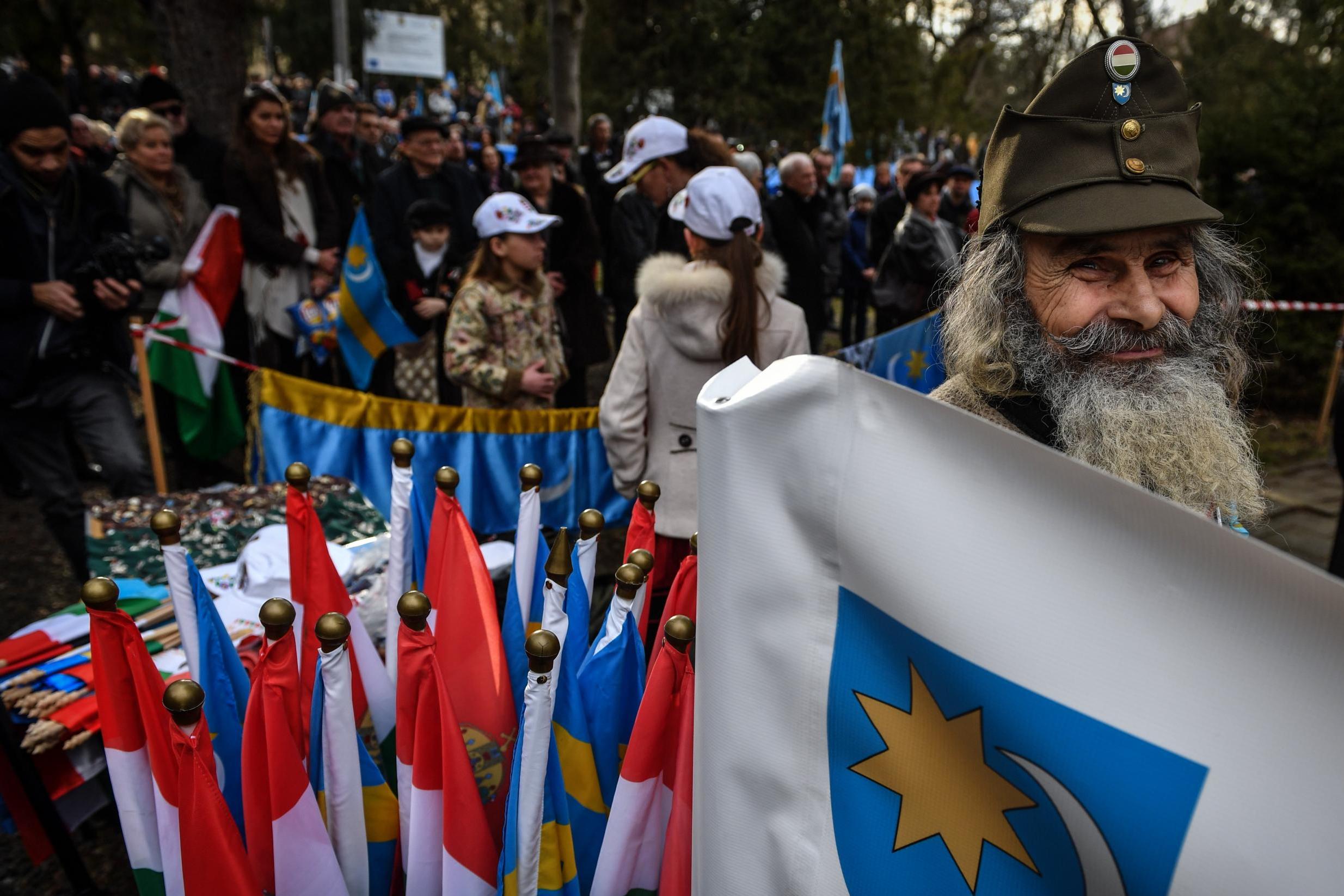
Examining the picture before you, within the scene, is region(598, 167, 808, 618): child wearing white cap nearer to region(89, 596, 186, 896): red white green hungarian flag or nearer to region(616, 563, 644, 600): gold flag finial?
region(616, 563, 644, 600): gold flag finial

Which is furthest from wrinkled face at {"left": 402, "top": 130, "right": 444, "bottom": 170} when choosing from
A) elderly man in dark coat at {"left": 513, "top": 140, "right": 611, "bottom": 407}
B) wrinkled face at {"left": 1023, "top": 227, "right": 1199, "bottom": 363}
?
wrinkled face at {"left": 1023, "top": 227, "right": 1199, "bottom": 363}

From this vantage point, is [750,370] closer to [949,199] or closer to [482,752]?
[482,752]

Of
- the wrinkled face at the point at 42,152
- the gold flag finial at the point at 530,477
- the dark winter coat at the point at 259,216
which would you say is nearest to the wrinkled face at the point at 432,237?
the dark winter coat at the point at 259,216

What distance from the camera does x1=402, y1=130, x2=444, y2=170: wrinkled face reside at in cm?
521

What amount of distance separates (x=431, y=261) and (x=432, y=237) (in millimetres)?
134

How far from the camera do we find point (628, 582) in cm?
142

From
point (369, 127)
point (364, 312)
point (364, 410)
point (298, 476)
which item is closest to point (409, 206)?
point (364, 312)

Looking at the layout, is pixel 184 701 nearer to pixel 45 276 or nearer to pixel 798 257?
pixel 45 276

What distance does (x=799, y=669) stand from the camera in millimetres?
993

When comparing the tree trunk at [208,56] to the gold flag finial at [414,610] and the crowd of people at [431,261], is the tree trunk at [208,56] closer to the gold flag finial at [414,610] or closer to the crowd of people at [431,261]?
the crowd of people at [431,261]

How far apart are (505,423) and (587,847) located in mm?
2527

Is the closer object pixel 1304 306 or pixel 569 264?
pixel 569 264

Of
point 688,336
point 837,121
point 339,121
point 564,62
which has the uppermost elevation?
point 564,62

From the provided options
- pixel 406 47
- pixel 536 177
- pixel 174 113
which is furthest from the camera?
pixel 406 47
